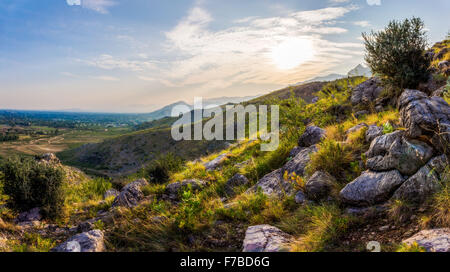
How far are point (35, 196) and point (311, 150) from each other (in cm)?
818

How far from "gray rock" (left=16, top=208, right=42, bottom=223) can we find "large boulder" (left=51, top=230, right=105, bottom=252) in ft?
11.0

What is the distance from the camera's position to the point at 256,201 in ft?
15.1

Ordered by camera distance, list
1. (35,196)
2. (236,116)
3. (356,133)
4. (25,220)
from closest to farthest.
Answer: (356,133), (25,220), (35,196), (236,116)

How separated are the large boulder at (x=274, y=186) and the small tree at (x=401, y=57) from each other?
6.06m

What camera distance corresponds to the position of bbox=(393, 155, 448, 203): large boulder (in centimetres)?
328

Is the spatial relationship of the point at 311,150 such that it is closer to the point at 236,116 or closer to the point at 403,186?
the point at 403,186

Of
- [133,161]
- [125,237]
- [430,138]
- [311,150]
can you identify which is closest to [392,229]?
[430,138]

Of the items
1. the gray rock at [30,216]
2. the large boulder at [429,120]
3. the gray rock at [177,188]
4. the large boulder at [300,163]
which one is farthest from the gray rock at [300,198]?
the gray rock at [30,216]

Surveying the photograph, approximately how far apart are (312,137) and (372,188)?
298cm

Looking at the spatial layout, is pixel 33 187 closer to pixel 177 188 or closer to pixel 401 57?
pixel 177 188

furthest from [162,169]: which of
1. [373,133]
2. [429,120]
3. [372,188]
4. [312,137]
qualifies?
[429,120]

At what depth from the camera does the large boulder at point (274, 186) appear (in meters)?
4.93

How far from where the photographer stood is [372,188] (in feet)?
12.4

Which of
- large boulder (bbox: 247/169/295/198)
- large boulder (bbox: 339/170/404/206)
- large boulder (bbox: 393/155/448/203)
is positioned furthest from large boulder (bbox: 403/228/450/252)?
large boulder (bbox: 247/169/295/198)
